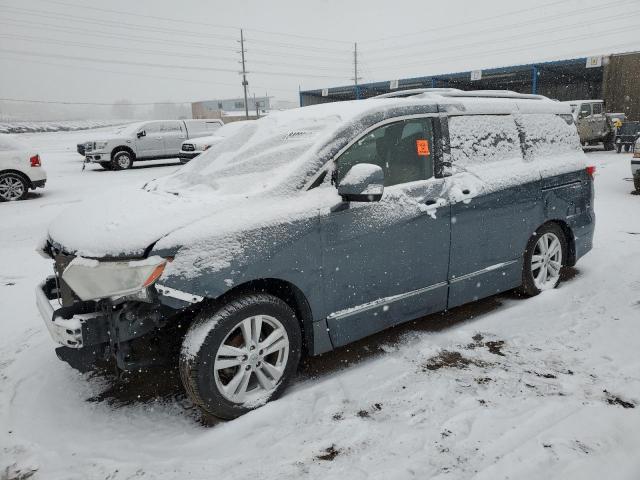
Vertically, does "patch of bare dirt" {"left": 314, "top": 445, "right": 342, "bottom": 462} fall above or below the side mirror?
below

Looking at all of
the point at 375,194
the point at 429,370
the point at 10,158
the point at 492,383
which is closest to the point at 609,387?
the point at 492,383

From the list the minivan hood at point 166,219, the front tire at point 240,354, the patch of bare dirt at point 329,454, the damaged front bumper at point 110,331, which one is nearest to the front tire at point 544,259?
the minivan hood at point 166,219

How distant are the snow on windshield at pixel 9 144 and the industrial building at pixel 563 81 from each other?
2609 centimetres

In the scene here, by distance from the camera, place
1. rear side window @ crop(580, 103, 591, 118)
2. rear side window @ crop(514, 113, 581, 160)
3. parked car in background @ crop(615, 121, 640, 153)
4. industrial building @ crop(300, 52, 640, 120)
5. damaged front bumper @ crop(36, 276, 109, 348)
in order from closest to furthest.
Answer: damaged front bumper @ crop(36, 276, 109, 348)
rear side window @ crop(514, 113, 581, 160)
parked car in background @ crop(615, 121, 640, 153)
rear side window @ crop(580, 103, 591, 118)
industrial building @ crop(300, 52, 640, 120)

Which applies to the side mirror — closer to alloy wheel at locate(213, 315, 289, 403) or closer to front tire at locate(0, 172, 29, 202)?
alloy wheel at locate(213, 315, 289, 403)

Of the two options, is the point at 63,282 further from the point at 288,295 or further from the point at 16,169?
the point at 16,169

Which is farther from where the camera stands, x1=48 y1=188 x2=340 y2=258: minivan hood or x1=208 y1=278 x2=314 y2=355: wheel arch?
x1=208 y1=278 x2=314 y2=355: wheel arch

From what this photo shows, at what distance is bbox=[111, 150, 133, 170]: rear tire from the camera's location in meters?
17.7

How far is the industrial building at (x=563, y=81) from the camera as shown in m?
28.3

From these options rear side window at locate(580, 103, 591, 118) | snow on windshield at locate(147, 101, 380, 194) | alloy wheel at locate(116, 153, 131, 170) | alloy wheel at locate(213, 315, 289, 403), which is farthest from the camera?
rear side window at locate(580, 103, 591, 118)

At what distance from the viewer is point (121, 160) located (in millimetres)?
17891

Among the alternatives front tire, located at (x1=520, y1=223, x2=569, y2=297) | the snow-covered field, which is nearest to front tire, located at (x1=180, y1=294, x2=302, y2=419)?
the snow-covered field

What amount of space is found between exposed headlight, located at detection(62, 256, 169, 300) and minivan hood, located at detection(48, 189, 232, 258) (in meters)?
0.06

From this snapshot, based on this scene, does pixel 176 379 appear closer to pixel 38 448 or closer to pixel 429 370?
pixel 38 448
